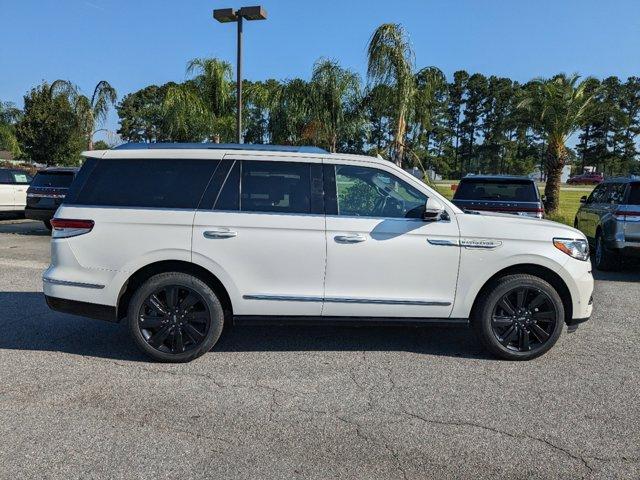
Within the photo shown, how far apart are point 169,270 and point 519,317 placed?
3.10 metres

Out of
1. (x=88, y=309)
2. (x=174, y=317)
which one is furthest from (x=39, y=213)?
(x=174, y=317)

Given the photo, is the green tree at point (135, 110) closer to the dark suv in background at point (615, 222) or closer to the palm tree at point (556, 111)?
the palm tree at point (556, 111)

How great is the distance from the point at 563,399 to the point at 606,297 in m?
4.35

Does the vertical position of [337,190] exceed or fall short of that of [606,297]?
it exceeds it

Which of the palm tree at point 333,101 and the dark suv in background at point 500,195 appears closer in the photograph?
the dark suv in background at point 500,195

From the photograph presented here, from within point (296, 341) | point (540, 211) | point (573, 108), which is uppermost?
point (573, 108)

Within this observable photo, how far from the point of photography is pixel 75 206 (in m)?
4.64

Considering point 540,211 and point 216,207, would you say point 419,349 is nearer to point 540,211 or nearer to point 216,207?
point 216,207

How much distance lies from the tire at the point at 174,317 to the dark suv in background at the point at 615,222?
24.2ft

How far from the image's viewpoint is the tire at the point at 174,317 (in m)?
4.57

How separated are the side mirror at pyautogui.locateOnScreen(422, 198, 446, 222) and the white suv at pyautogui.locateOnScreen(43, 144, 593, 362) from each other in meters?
0.01

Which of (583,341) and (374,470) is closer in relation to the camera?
(374,470)

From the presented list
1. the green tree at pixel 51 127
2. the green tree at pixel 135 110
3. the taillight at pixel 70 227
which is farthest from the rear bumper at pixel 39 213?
the green tree at pixel 135 110

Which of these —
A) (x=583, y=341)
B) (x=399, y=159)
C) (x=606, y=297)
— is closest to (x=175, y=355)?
(x=583, y=341)
